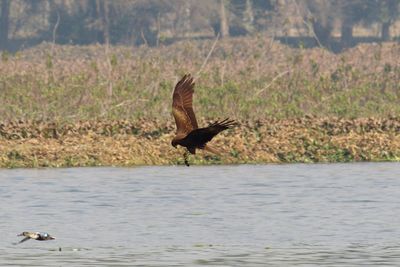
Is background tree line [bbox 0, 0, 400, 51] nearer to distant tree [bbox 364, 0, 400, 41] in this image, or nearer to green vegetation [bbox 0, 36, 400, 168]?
distant tree [bbox 364, 0, 400, 41]

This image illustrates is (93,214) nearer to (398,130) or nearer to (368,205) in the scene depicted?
(368,205)

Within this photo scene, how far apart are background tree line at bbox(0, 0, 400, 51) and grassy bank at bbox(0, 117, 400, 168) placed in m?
41.9

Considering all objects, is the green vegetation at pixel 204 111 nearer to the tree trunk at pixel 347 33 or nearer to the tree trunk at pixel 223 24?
the tree trunk at pixel 223 24

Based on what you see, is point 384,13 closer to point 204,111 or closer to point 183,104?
point 204,111

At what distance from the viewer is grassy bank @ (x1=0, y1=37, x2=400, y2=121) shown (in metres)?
37.2

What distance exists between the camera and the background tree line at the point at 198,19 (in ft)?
255

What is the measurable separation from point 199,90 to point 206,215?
16.9 meters

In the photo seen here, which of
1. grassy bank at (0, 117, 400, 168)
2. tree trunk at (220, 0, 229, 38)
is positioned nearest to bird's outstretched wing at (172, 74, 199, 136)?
grassy bank at (0, 117, 400, 168)

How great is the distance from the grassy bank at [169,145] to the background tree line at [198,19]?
4185 centimetres

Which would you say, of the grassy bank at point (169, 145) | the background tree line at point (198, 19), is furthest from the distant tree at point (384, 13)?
the grassy bank at point (169, 145)

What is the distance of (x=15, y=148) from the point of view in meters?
30.7

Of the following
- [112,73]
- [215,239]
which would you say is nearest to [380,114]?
[112,73]

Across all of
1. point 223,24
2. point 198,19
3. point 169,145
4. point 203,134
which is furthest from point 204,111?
point 198,19

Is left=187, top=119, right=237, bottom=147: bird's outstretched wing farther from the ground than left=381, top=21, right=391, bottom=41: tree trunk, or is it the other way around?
left=187, top=119, right=237, bottom=147: bird's outstretched wing
